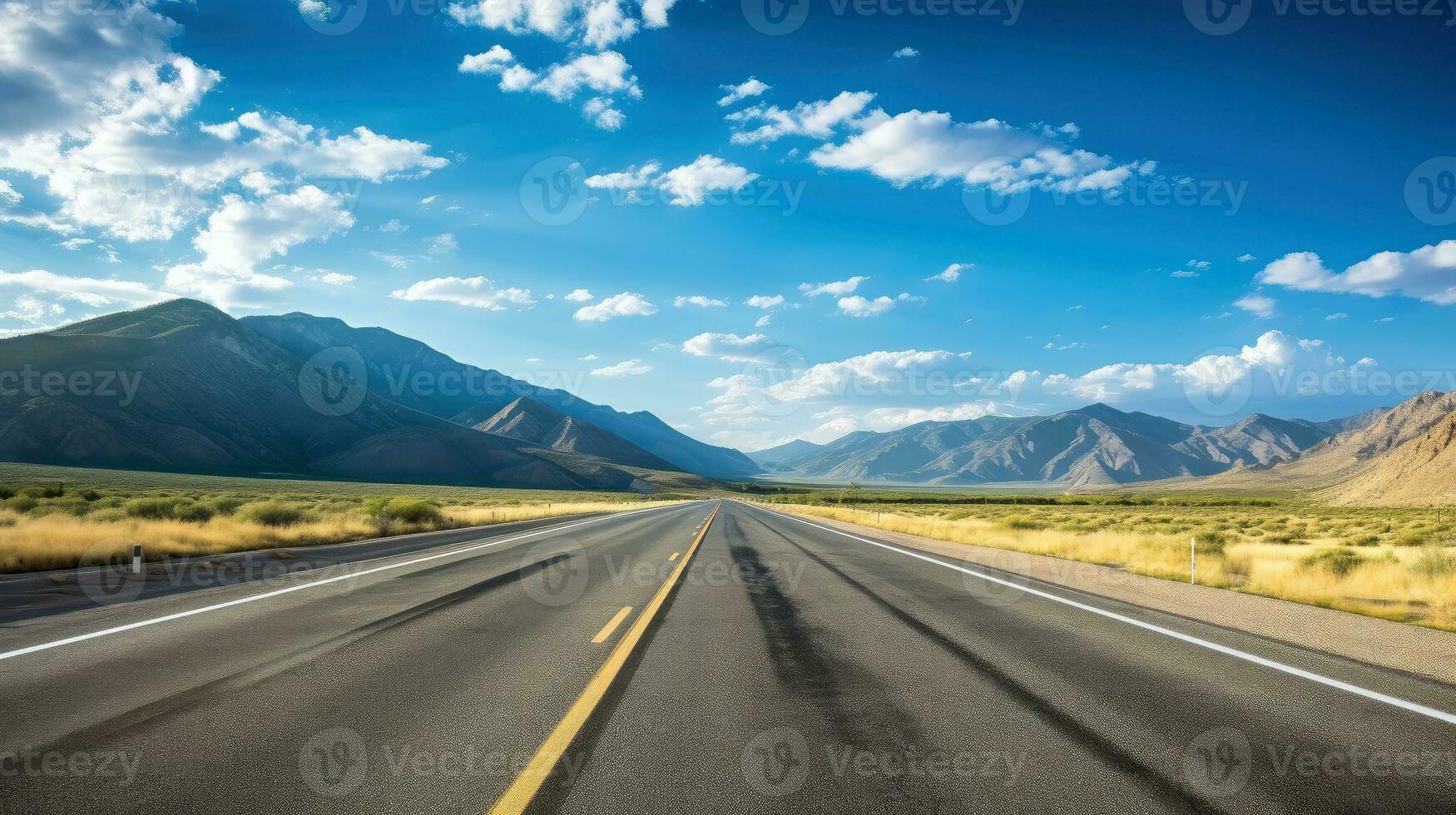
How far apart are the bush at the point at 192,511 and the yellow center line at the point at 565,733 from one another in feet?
71.9

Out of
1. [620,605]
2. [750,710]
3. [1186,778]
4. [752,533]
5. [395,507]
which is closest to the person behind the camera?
[1186,778]

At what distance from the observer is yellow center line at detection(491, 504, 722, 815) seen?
365 cm

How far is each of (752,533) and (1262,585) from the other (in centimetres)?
1807

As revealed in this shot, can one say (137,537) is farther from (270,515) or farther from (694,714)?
(694,714)

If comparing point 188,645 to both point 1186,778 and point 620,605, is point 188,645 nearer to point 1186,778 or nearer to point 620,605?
point 620,605

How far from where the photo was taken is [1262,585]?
11.8 m

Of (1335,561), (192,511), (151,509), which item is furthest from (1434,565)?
(151,509)

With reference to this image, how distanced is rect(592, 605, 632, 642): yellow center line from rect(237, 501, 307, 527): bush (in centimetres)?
1972

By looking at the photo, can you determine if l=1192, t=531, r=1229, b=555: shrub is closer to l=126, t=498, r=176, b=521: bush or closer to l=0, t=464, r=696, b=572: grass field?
l=0, t=464, r=696, b=572: grass field

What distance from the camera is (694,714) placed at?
512 cm

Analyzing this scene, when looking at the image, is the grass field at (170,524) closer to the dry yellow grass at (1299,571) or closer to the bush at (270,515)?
the bush at (270,515)

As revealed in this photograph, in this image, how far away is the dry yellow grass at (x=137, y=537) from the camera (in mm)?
14008

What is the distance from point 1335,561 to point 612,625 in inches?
553

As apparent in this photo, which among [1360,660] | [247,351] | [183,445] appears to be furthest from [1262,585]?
[247,351]
